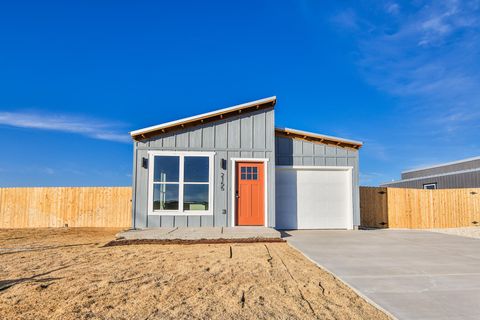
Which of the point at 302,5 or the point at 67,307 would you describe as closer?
the point at 67,307

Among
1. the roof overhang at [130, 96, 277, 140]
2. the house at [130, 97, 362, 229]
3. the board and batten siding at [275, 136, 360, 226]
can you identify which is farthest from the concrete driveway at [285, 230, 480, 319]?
the roof overhang at [130, 96, 277, 140]

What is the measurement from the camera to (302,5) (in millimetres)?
11398

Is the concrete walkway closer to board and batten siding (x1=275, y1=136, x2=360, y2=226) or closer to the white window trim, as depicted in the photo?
the white window trim

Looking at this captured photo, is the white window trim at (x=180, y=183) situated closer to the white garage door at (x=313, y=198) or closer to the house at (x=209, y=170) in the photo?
the house at (x=209, y=170)

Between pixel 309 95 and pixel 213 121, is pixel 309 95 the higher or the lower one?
the higher one

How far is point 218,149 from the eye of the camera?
10.1 m

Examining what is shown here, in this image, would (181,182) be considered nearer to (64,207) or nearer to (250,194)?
(250,194)

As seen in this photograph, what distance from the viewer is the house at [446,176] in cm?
1836

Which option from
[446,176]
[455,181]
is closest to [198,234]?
[455,181]

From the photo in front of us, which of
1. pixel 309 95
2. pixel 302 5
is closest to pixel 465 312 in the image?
pixel 302 5

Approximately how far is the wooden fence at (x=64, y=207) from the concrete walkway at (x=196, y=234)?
512 centimetres

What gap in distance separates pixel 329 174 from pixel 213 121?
4.65 meters

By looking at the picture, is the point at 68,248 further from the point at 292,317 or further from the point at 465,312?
the point at 465,312

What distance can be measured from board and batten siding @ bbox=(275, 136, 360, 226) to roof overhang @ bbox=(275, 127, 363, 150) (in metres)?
0.11
